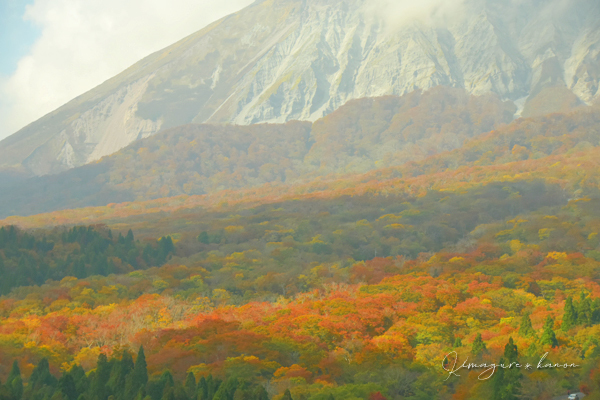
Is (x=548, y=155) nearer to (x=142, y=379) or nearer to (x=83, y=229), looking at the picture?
(x=83, y=229)

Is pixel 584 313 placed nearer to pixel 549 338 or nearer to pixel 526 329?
pixel 526 329

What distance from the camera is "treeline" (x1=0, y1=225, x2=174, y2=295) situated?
90625 millimetres

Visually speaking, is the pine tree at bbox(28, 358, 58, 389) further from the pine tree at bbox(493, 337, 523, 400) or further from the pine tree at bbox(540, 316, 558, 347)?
the pine tree at bbox(540, 316, 558, 347)

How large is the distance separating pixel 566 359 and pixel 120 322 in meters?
41.0

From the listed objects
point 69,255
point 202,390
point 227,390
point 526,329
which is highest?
point 69,255

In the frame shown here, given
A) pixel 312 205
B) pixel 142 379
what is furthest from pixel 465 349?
pixel 312 205

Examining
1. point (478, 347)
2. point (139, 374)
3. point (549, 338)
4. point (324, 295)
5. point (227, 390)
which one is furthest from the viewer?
point (324, 295)

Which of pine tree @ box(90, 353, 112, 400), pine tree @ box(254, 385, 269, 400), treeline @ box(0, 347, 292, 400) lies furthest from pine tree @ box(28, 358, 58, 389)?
pine tree @ box(254, 385, 269, 400)

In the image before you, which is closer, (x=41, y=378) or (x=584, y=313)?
(x=41, y=378)

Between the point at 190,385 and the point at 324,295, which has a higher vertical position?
the point at 190,385

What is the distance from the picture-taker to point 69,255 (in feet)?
323

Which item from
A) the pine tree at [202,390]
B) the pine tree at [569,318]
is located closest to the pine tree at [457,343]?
the pine tree at [569,318]

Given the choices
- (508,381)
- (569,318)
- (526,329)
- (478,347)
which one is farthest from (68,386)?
(569,318)

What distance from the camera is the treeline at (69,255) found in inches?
3568
